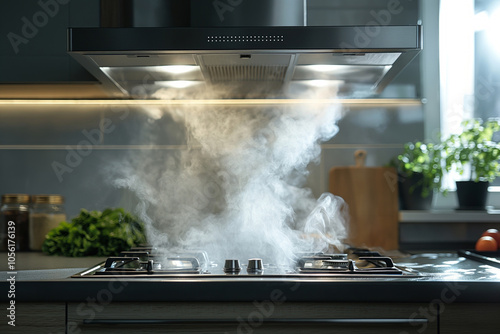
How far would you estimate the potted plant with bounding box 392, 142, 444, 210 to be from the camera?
209 centimetres

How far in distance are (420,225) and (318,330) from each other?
36.9 inches

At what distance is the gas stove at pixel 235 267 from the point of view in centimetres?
137

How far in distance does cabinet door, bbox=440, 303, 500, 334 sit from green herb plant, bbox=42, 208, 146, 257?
104 centimetres

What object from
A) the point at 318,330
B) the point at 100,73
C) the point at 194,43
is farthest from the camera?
the point at 100,73

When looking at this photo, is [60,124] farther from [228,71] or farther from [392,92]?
[392,92]

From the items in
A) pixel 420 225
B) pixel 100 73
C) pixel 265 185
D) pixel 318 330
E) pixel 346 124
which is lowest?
pixel 318 330

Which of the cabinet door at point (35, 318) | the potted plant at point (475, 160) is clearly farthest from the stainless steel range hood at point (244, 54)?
the cabinet door at point (35, 318)

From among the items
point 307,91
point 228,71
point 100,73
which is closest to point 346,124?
point 307,91

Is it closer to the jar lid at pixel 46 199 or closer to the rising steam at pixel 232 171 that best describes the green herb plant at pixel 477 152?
the rising steam at pixel 232 171

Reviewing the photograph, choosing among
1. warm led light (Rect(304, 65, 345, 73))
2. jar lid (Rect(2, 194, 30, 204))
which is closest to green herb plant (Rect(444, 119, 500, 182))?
warm led light (Rect(304, 65, 345, 73))

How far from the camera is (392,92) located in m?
2.13

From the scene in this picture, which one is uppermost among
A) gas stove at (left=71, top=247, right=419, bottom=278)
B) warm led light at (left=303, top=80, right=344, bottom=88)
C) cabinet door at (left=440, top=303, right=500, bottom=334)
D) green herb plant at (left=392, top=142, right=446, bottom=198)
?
warm led light at (left=303, top=80, right=344, bottom=88)

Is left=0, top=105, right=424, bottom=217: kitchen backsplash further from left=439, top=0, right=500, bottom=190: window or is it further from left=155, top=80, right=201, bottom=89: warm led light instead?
left=439, top=0, right=500, bottom=190: window

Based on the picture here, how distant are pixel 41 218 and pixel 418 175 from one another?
4.52 feet
